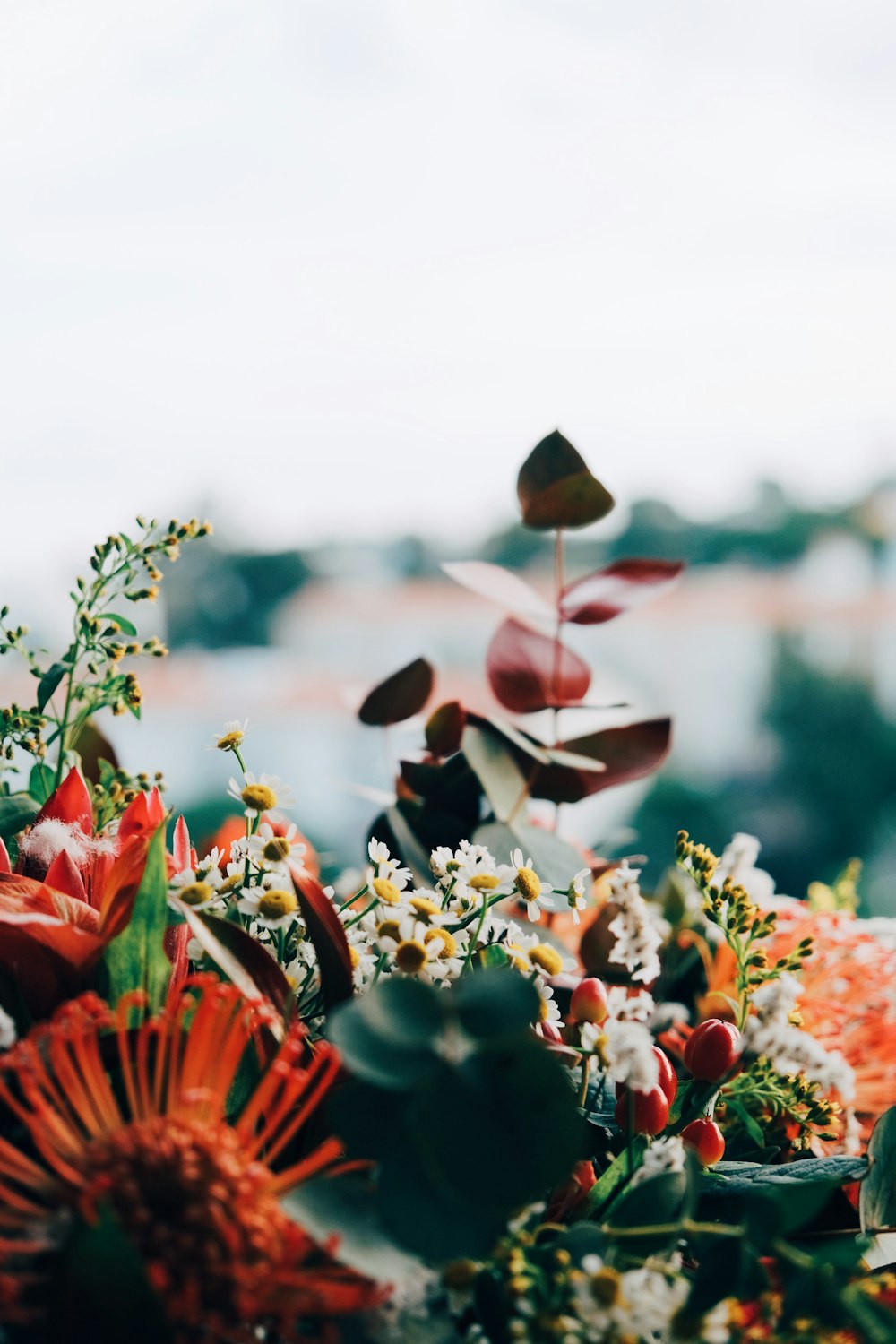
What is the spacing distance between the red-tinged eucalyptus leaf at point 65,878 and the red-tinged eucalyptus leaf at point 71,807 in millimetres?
29

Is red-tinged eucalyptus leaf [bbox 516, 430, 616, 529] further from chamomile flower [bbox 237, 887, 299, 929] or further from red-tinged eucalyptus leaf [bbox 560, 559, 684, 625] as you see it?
chamomile flower [bbox 237, 887, 299, 929]

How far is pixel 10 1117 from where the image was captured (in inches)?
11.0

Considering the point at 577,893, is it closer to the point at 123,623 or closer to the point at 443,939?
the point at 443,939

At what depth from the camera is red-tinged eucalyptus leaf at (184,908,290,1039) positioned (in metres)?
0.30

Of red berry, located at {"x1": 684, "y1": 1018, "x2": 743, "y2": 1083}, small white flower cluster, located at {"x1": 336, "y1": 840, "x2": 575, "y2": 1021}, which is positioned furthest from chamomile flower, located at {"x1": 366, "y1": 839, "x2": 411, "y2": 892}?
red berry, located at {"x1": 684, "y1": 1018, "x2": 743, "y2": 1083}

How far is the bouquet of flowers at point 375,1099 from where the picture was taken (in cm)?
25

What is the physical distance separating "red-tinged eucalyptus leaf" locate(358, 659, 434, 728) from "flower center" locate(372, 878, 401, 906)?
178 mm

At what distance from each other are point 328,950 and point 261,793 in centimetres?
6

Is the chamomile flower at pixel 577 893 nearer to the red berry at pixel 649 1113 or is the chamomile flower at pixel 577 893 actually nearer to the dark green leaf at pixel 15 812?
the red berry at pixel 649 1113

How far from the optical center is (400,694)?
1.68 feet

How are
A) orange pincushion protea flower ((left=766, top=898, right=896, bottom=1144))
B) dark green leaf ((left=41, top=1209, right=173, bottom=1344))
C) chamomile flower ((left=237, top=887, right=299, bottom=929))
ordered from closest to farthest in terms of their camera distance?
dark green leaf ((left=41, top=1209, right=173, bottom=1344))
chamomile flower ((left=237, top=887, right=299, bottom=929))
orange pincushion protea flower ((left=766, top=898, right=896, bottom=1144))

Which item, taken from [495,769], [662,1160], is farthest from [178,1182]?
[495,769]

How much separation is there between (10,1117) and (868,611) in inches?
164

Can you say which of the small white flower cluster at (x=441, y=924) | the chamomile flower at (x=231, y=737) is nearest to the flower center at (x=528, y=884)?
the small white flower cluster at (x=441, y=924)
